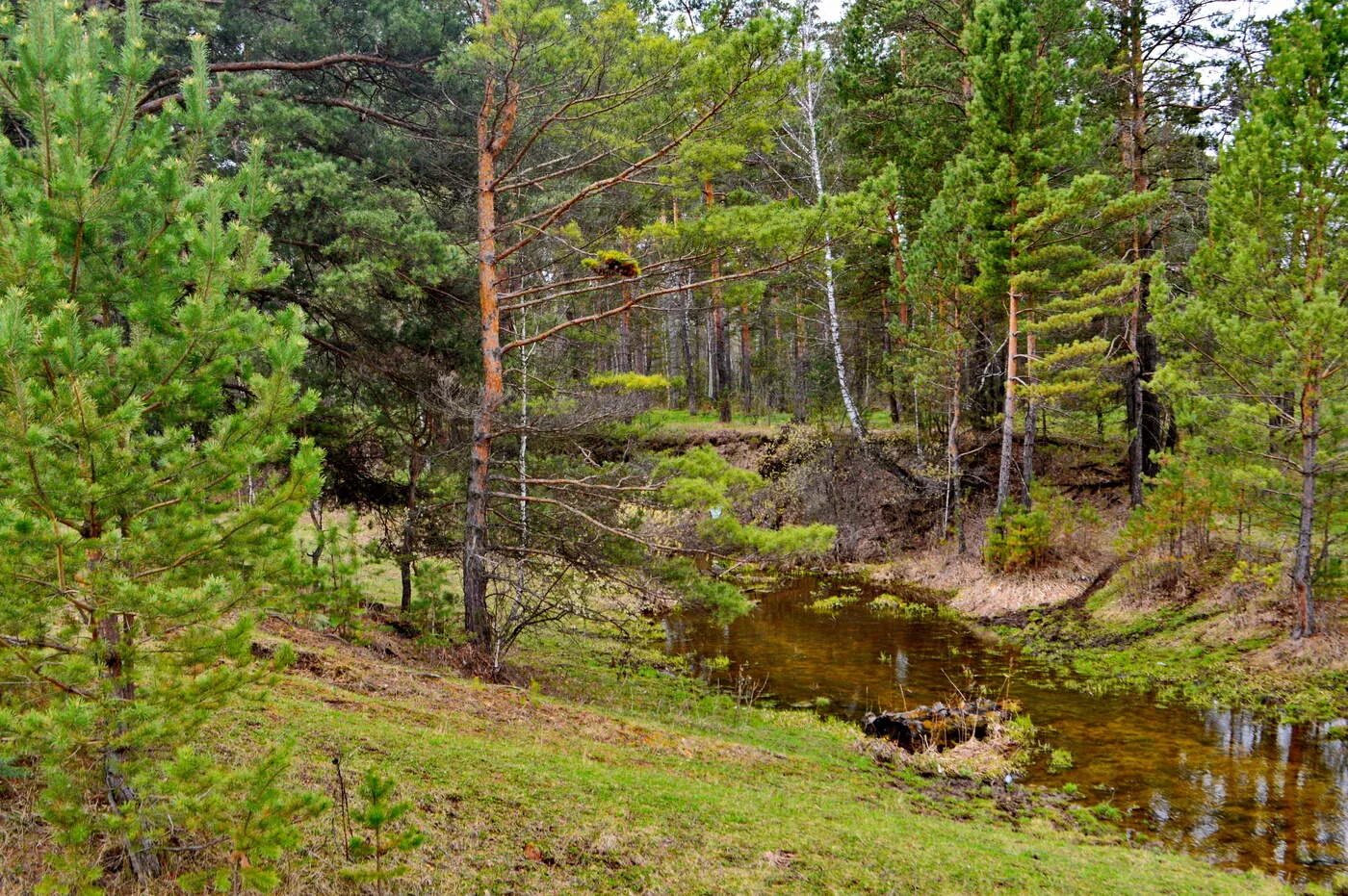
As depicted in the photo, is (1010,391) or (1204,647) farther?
(1010,391)

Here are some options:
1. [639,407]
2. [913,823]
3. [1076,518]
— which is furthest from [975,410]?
[913,823]

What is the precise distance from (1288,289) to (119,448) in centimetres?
1439

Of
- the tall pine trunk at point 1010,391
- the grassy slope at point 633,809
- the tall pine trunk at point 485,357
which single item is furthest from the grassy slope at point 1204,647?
the tall pine trunk at point 485,357

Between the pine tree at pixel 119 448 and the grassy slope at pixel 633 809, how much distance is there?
135 cm

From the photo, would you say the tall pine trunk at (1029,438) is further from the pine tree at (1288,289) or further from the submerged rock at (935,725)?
the submerged rock at (935,725)

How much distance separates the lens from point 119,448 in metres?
3.80

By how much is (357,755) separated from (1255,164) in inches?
535

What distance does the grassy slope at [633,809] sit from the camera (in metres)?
5.14

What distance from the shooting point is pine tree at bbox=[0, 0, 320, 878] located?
3.27m

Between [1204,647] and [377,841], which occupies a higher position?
[377,841]

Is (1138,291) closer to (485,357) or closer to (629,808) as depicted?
(485,357)

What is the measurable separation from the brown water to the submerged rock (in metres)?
0.69

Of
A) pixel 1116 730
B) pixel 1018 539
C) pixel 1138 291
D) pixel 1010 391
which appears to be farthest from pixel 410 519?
pixel 1138 291

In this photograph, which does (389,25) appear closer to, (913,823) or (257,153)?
(257,153)
